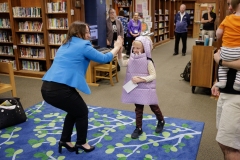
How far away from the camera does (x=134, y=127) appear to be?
335cm

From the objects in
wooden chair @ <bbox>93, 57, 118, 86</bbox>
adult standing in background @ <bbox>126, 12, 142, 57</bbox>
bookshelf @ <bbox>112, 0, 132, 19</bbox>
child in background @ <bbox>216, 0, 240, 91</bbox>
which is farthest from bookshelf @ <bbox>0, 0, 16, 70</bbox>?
child in background @ <bbox>216, 0, 240, 91</bbox>

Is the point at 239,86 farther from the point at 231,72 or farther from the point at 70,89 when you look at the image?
the point at 70,89

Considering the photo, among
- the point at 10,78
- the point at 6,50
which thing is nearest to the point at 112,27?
the point at 6,50

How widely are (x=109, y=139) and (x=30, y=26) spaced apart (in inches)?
157

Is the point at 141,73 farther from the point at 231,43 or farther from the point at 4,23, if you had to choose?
the point at 4,23

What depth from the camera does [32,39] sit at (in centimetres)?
605

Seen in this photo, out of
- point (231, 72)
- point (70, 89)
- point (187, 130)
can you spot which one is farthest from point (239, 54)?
point (187, 130)

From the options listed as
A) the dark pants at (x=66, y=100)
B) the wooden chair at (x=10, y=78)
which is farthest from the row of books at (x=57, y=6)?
the dark pants at (x=66, y=100)

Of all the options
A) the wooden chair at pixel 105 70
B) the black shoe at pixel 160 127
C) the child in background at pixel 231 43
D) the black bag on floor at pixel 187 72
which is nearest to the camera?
the child in background at pixel 231 43

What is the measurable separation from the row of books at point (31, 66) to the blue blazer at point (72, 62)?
3.97 metres

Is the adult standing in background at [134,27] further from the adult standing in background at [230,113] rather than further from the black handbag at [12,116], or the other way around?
the adult standing in background at [230,113]

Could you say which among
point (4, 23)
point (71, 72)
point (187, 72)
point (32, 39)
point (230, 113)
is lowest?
point (187, 72)

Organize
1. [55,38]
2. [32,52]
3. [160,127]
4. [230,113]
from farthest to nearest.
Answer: [32,52] → [55,38] → [160,127] → [230,113]

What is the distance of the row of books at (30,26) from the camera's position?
5.87 m
